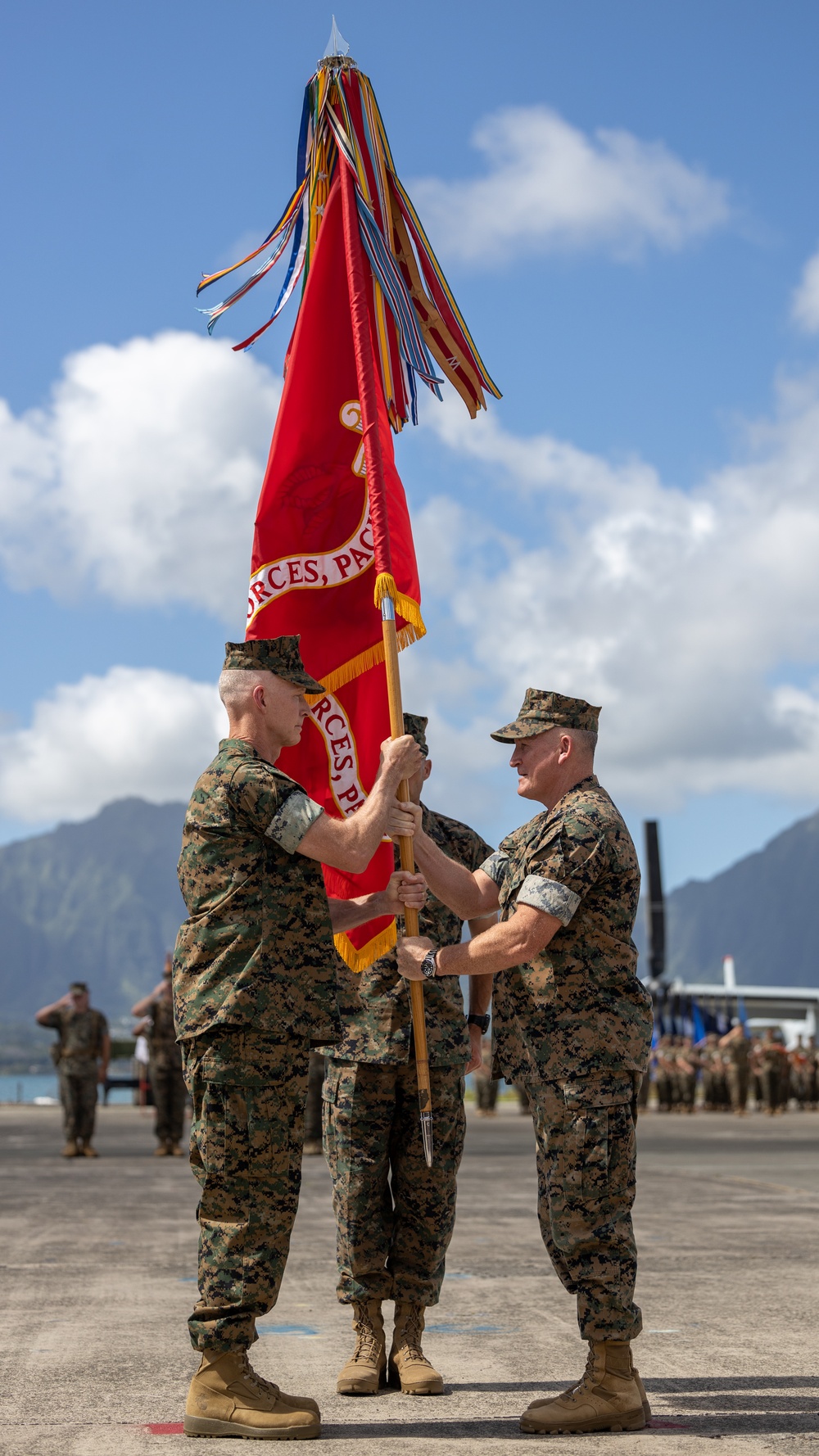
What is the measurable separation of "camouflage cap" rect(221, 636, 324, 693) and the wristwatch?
3.11 ft

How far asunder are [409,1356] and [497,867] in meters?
1.70

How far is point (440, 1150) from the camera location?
5.35 m

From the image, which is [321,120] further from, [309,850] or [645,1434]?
[645,1434]

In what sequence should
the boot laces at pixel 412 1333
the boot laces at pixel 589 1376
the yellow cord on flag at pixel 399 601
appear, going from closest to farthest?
1. the boot laces at pixel 589 1376
2. the boot laces at pixel 412 1333
3. the yellow cord on flag at pixel 399 601

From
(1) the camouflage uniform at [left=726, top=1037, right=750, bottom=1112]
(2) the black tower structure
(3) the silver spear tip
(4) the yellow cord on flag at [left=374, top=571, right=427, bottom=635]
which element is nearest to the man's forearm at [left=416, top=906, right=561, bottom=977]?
(3) the silver spear tip

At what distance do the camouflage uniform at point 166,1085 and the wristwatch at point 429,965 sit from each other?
1465 cm

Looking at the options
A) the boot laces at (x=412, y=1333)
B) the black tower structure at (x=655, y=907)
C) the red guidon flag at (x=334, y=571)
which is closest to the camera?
the boot laces at (x=412, y=1333)

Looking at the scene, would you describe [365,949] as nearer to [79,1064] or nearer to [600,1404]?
[600,1404]

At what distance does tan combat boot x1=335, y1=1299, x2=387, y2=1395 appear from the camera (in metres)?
5.03

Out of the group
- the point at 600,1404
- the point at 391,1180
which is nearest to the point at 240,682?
the point at 391,1180

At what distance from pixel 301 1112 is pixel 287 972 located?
1.41 feet

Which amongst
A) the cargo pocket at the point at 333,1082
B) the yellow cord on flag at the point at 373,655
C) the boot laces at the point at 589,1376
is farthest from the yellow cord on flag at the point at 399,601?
the boot laces at the point at 589,1376

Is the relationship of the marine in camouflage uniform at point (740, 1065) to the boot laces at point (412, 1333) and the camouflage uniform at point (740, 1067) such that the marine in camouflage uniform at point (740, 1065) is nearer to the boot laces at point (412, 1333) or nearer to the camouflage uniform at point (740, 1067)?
the camouflage uniform at point (740, 1067)

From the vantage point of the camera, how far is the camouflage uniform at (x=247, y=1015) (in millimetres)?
4434
